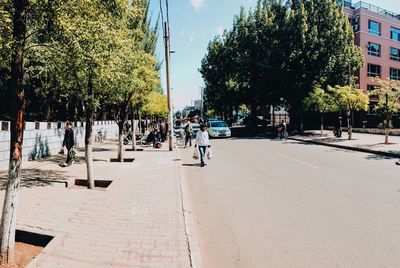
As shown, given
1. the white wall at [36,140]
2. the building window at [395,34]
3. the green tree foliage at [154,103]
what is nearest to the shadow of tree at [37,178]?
the white wall at [36,140]

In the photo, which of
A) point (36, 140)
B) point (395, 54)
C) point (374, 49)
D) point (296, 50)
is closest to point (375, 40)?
point (374, 49)

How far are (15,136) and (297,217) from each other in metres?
4.80

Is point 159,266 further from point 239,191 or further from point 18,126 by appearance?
point 239,191

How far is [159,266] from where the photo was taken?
441cm

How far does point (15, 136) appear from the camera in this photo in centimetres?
486

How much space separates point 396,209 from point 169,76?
15356 millimetres

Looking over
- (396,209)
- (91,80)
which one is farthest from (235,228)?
(91,80)

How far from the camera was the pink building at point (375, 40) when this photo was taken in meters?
48.0

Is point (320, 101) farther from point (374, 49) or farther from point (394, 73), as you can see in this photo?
point (394, 73)

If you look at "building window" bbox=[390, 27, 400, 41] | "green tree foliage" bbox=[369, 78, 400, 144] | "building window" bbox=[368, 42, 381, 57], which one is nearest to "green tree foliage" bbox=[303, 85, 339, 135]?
"green tree foliage" bbox=[369, 78, 400, 144]

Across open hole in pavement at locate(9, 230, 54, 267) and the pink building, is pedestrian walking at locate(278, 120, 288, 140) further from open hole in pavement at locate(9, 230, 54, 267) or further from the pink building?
open hole in pavement at locate(9, 230, 54, 267)

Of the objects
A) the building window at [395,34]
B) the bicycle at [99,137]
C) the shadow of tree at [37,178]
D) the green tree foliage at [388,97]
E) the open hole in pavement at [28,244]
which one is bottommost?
the open hole in pavement at [28,244]

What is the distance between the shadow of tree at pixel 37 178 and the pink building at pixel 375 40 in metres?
43.7

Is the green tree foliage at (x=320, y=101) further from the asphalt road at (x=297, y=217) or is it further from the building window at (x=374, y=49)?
the building window at (x=374, y=49)
